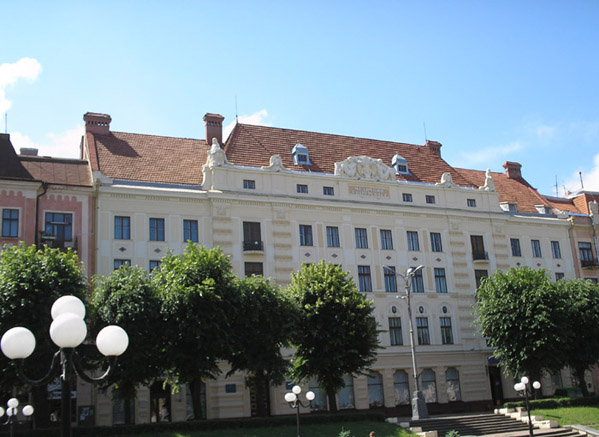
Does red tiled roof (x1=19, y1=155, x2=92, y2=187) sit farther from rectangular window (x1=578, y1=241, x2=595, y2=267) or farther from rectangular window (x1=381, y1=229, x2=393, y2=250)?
rectangular window (x1=578, y1=241, x2=595, y2=267)

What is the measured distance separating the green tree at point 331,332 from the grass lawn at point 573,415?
10855 millimetres

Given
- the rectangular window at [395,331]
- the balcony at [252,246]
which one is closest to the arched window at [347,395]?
the rectangular window at [395,331]

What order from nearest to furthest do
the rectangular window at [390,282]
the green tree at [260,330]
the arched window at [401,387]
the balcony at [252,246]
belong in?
1. the green tree at [260,330]
2. the balcony at [252,246]
3. the arched window at [401,387]
4. the rectangular window at [390,282]

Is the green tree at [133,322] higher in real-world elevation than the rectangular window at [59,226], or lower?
lower

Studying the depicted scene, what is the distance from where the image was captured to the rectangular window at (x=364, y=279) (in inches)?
1768

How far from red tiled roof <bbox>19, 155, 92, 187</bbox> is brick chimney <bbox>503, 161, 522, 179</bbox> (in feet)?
122

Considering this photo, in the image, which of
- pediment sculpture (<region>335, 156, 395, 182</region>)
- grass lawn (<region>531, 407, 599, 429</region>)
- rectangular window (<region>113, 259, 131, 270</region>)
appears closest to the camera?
grass lawn (<region>531, 407, 599, 429</region>)

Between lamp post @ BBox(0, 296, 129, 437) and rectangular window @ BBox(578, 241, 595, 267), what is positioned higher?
Answer: rectangular window @ BBox(578, 241, 595, 267)

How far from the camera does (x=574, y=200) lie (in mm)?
59156

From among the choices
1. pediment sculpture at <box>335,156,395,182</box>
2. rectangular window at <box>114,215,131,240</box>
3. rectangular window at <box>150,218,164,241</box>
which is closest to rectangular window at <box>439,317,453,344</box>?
pediment sculpture at <box>335,156,395,182</box>

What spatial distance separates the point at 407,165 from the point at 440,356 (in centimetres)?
1487

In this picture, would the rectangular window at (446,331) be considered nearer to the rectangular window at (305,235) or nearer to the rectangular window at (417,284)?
the rectangular window at (417,284)

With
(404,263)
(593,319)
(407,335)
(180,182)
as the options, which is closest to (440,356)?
(407,335)

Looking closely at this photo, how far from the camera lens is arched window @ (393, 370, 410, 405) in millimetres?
43594
